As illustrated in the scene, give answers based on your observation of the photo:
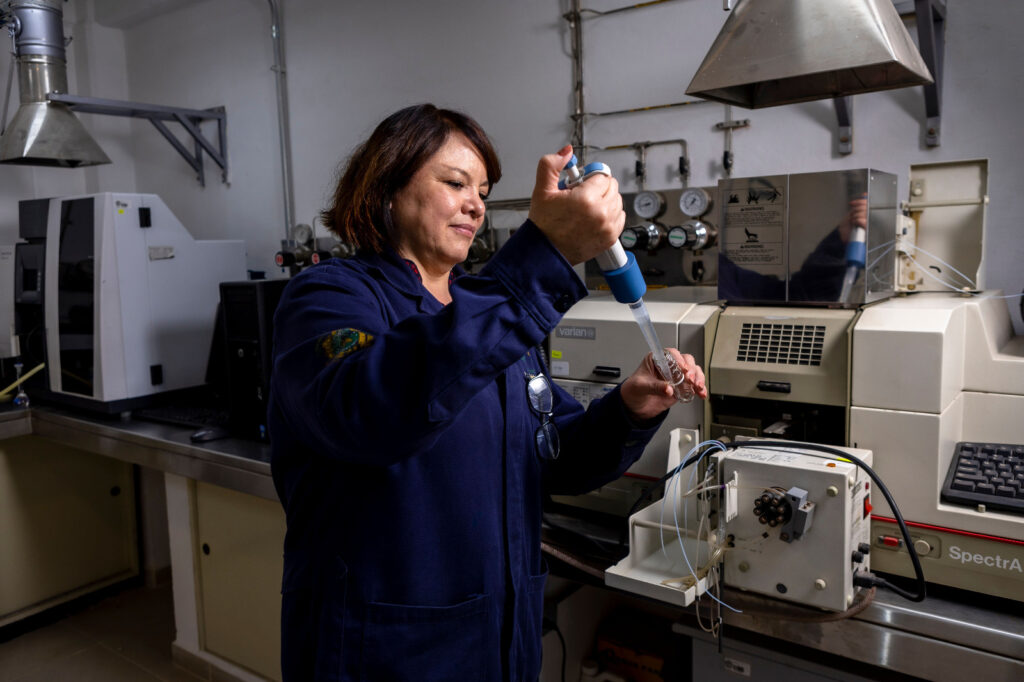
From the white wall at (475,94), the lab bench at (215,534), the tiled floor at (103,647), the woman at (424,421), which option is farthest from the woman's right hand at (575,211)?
the tiled floor at (103,647)

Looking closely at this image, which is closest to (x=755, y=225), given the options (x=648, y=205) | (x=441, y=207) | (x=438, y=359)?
(x=648, y=205)

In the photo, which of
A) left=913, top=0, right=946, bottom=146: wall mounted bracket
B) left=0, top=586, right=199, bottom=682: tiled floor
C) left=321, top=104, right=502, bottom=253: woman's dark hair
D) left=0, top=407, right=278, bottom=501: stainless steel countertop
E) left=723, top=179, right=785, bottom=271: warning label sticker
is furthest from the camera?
left=0, top=586, right=199, bottom=682: tiled floor

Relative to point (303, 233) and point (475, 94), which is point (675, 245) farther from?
point (303, 233)

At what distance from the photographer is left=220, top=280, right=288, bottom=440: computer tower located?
2.28m

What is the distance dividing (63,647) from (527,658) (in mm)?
2519

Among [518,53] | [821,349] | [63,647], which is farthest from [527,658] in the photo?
[63,647]

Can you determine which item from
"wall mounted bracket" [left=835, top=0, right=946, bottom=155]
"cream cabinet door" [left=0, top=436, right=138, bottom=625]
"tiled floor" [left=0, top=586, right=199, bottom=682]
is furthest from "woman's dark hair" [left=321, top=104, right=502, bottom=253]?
"cream cabinet door" [left=0, top=436, right=138, bottom=625]

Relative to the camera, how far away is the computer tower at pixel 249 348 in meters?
2.28

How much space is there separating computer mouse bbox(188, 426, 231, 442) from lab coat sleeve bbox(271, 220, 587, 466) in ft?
5.65

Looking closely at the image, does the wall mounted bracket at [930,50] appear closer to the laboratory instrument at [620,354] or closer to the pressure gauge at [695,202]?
the pressure gauge at [695,202]

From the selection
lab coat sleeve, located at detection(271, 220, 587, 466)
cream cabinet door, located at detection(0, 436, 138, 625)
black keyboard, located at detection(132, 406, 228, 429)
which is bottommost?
cream cabinet door, located at detection(0, 436, 138, 625)

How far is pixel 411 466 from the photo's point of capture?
940 mm

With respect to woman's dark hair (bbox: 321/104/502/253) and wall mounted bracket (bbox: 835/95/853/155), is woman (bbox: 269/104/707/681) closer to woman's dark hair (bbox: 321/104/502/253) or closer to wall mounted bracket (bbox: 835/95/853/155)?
woman's dark hair (bbox: 321/104/502/253)

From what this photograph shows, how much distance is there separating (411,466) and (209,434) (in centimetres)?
163
